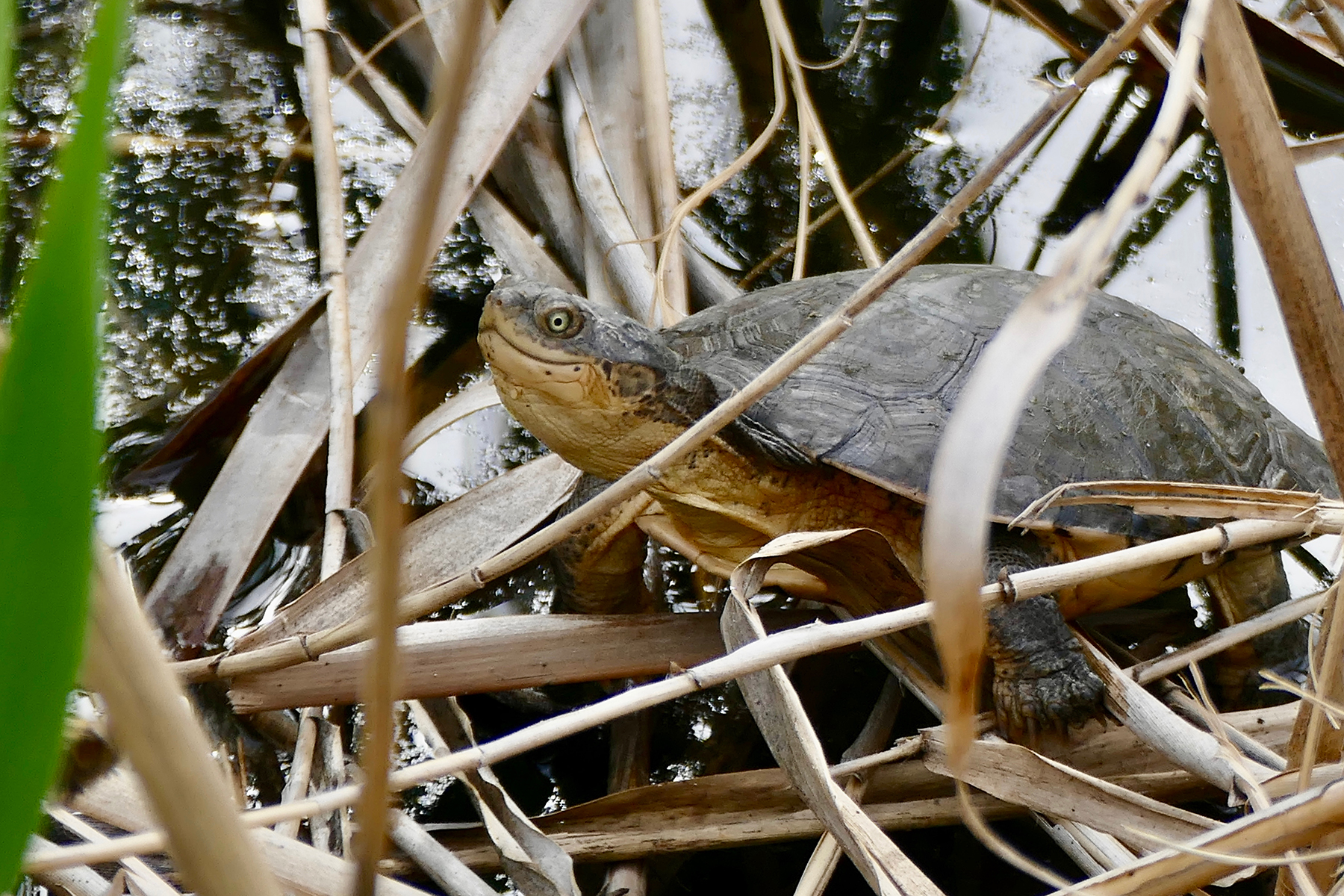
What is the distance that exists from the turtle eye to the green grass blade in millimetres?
1217

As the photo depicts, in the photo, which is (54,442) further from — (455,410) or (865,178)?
(865,178)

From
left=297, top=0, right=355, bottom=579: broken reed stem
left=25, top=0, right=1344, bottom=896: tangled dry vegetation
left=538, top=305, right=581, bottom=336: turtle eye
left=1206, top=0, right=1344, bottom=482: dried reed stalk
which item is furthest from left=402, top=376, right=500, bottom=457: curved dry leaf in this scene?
left=1206, top=0, right=1344, bottom=482: dried reed stalk

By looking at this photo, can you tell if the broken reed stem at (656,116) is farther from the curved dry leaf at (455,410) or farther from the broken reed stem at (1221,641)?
the broken reed stem at (1221,641)

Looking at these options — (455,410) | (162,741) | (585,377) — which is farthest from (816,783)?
(455,410)

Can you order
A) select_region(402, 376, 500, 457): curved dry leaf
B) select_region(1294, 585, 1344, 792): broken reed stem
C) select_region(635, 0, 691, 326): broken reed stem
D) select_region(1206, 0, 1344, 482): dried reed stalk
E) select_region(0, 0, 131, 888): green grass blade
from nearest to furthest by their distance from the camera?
select_region(0, 0, 131, 888): green grass blade, select_region(1206, 0, 1344, 482): dried reed stalk, select_region(1294, 585, 1344, 792): broken reed stem, select_region(402, 376, 500, 457): curved dry leaf, select_region(635, 0, 691, 326): broken reed stem

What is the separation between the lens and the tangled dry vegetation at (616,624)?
414mm

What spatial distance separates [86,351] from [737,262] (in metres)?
2.43

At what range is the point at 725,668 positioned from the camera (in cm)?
102

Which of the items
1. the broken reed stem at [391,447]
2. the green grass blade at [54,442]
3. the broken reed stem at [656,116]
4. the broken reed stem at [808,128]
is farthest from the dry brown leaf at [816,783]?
the broken reed stem at [656,116]

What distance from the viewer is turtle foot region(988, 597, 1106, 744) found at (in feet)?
5.05

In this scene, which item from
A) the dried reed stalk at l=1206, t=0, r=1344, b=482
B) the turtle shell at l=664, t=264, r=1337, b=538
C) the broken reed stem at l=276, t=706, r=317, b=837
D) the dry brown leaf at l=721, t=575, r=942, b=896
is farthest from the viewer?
the turtle shell at l=664, t=264, r=1337, b=538

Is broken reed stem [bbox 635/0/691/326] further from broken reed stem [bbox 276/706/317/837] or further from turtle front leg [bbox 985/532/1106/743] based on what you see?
broken reed stem [bbox 276/706/317/837]

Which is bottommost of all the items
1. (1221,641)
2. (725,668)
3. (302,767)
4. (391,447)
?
(302,767)

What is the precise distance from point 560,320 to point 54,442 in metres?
1.24
